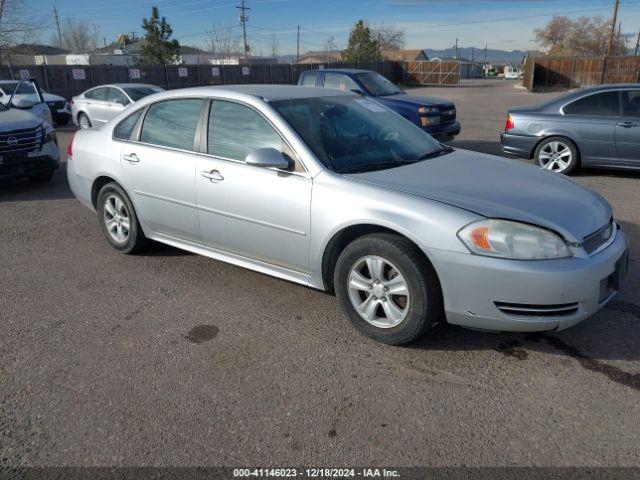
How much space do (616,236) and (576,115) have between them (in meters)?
5.61

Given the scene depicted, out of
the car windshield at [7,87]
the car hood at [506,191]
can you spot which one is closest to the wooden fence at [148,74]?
the car windshield at [7,87]

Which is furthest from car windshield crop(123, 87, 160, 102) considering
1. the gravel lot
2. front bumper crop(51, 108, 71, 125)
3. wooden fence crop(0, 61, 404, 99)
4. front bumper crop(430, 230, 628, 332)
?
front bumper crop(430, 230, 628, 332)

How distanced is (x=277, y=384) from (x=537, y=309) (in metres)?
1.56

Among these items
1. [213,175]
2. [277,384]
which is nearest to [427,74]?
[213,175]

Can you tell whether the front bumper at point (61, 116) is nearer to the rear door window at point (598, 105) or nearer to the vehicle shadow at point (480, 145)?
the vehicle shadow at point (480, 145)

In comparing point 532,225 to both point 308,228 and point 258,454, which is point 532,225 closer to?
point 308,228

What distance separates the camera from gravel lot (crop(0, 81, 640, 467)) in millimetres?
2596

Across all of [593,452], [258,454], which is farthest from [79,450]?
[593,452]

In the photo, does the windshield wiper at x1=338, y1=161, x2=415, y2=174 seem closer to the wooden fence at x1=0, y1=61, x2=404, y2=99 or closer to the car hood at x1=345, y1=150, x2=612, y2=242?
Answer: the car hood at x1=345, y1=150, x2=612, y2=242

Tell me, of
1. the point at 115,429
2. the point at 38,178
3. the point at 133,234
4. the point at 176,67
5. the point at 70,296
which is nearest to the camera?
the point at 115,429

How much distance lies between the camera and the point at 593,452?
99.8 inches

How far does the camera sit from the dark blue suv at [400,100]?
35.0 feet

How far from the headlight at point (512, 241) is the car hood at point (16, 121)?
729cm

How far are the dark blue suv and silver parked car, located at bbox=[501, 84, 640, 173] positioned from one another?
2010 millimetres
